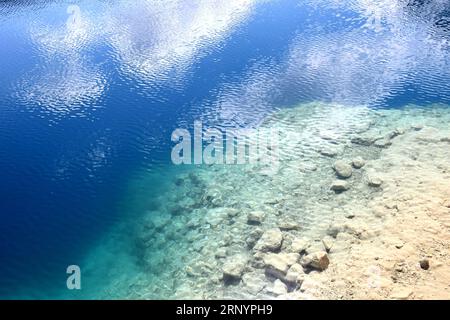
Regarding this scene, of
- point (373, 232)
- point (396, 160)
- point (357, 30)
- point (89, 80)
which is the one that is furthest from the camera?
point (357, 30)

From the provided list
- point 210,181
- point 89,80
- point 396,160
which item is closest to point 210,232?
point 210,181

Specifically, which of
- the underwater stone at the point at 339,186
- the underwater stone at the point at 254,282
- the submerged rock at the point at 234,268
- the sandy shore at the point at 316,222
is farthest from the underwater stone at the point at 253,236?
the underwater stone at the point at 339,186

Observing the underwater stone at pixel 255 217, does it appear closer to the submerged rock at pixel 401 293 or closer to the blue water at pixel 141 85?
the blue water at pixel 141 85

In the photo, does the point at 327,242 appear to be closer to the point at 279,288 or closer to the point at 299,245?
the point at 299,245

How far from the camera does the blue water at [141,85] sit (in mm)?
21078

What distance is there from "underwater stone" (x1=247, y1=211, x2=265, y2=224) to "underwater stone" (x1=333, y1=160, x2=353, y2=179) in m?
5.04

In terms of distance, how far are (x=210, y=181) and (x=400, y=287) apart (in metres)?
11.6

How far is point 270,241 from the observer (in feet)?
57.0

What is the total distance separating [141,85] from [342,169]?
1862 cm

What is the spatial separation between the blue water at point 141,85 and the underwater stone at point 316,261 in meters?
9.65

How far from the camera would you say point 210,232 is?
1914 centimetres

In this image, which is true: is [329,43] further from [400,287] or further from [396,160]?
[400,287]

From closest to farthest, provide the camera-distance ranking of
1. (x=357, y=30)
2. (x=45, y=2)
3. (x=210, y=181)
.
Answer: (x=210, y=181)
(x=357, y=30)
(x=45, y=2)
